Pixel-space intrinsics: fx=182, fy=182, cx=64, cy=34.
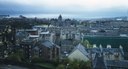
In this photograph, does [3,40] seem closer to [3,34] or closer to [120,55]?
[3,34]

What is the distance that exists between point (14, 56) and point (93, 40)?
1518 cm

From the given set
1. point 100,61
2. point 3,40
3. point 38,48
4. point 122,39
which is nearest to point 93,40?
point 122,39

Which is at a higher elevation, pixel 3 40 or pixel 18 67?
pixel 3 40

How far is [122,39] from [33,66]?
1630 cm

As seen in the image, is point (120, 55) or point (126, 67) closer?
point (126, 67)

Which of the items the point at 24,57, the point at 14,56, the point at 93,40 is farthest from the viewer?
the point at 93,40

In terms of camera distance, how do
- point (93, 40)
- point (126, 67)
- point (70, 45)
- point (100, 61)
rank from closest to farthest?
point (100, 61) → point (126, 67) → point (70, 45) → point (93, 40)

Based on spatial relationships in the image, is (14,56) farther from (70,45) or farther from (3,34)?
(70,45)

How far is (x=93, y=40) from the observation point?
95.8ft

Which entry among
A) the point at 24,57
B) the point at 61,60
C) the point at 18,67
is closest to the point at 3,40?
the point at 24,57

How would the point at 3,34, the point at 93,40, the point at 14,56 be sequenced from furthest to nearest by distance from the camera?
the point at 93,40
the point at 3,34
the point at 14,56

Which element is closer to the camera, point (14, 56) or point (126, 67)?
point (126, 67)

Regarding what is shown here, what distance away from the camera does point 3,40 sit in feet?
71.2

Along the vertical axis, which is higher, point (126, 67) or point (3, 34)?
point (3, 34)
